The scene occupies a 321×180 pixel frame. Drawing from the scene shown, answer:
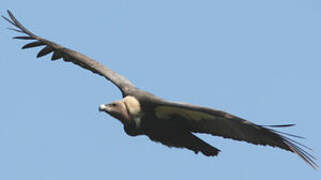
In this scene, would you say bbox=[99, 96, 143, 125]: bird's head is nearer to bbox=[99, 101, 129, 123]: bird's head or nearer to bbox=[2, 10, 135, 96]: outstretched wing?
bbox=[99, 101, 129, 123]: bird's head

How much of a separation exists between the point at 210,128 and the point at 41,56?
14.1 ft

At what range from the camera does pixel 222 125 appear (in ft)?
37.0

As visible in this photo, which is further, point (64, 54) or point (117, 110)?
point (64, 54)

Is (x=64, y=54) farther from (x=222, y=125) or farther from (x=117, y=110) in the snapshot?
(x=222, y=125)

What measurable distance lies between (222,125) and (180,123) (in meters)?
0.87

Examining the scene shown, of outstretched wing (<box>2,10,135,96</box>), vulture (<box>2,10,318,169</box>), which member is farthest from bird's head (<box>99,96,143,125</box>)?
outstretched wing (<box>2,10,135,96</box>)

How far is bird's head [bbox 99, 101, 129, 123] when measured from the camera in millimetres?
12156

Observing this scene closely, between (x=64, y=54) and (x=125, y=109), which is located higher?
(x=64, y=54)

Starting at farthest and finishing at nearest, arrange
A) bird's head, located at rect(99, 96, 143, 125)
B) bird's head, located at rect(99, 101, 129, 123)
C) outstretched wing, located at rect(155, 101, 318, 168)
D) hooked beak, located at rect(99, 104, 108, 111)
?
1. hooked beak, located at rect(99, 104, 108, 111)
2. bird's head, located at rect(99, 101, 129, 123)
3. bird's head, located at rect(99, 96, 143, 125)
4. outstretched wing, located at rect(155, 101, 318, 168)

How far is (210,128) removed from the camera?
452 inches

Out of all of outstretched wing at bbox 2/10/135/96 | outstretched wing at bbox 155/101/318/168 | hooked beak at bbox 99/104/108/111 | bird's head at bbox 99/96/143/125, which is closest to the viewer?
outstretched wing at bbox 155/101/318/168

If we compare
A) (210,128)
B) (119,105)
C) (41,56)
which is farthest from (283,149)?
(41,56)

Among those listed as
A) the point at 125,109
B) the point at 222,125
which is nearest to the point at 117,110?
the point at 125,109

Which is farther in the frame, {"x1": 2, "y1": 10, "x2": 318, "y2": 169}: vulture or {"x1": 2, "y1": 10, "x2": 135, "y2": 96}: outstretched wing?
{"x1": 2, "y1": 10, "x2": 135, "y2": 96}: outstretched wing
